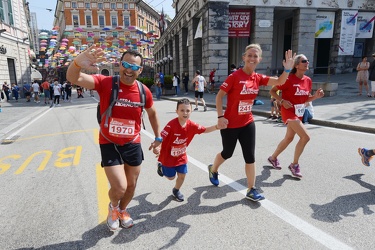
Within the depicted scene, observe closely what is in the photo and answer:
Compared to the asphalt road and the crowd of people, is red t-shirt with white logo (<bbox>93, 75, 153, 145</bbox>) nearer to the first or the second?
the crowd of people

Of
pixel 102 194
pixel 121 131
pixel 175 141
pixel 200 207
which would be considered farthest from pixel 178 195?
pixel 121 131

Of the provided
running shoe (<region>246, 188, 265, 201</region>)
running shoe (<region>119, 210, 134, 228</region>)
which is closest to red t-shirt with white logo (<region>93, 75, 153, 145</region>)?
running shoe (<region>119, 210, 134, 228</region>)

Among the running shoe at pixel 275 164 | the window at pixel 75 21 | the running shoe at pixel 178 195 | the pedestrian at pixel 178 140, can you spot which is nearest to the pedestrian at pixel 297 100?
the running shoe at pixel 275 164

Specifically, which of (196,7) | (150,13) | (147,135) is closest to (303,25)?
(196,7)

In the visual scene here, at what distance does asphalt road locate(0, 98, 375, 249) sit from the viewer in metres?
2.65

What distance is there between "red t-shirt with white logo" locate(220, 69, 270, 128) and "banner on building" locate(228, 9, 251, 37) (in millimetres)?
19316

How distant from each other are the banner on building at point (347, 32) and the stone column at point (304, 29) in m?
2.81

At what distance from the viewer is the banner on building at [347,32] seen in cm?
2248

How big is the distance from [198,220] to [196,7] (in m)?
23.2

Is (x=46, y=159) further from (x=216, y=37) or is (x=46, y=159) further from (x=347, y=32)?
(x=347, y=32)

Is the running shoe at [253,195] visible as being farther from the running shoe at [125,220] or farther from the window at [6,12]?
the window at [6,12]

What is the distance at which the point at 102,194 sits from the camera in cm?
379

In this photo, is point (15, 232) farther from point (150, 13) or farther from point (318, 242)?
point (150, 13)

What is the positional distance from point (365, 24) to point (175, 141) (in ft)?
87.5
